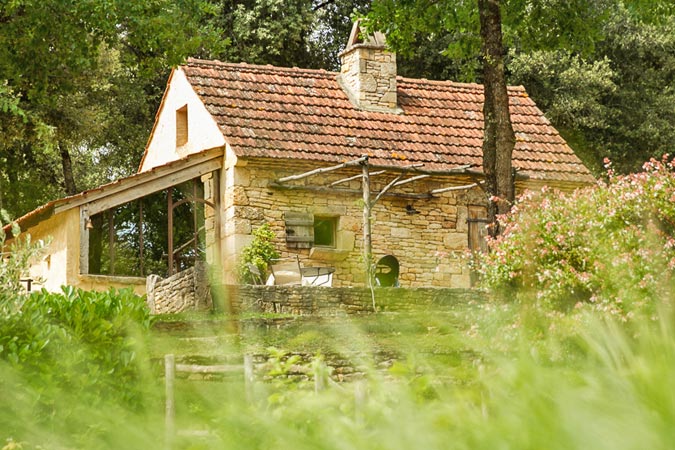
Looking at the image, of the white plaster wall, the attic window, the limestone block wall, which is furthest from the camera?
the attic window

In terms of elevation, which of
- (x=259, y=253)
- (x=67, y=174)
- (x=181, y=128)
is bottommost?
(x=259, y=253)

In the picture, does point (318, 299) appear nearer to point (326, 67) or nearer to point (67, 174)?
point (67, 174)

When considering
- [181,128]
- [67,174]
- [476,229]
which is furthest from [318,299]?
[67,174]

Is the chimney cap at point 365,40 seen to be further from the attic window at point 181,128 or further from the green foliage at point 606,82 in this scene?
the green foliage at point 606,82

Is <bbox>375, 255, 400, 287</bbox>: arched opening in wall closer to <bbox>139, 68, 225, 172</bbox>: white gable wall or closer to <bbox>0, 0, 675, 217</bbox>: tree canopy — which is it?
<bbox>139, 68, 225, 172</bbox>: white gable wall

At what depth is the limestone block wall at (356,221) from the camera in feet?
72.3

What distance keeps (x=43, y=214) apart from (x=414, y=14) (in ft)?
24.8

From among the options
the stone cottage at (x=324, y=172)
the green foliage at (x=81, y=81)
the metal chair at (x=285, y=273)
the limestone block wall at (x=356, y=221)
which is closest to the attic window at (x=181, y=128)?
the stone cottage at (x=324, y=172)

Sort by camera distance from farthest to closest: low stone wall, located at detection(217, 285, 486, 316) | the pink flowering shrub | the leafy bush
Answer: low stone wall, located at detection(217, 285, 486, 316), the pink flowering shrub, the leafy bush

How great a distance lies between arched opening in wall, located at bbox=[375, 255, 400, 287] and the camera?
22750 millimetres

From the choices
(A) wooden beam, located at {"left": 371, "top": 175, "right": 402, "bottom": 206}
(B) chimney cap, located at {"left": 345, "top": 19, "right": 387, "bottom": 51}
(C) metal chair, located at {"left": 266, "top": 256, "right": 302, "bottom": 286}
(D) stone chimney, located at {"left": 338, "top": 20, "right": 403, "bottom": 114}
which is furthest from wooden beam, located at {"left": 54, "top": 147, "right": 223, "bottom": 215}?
(B) chimney cap, located at {"left": 345, "top": 19, "right": 387, "bottom": 51}

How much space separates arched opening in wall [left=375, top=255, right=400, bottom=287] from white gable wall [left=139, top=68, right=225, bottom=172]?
3.88m

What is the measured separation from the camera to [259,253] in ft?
70.5

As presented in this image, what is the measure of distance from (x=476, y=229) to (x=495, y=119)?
5.59 meters
